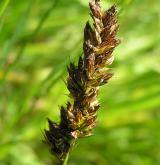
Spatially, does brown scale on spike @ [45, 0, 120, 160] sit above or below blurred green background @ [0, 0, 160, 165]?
below

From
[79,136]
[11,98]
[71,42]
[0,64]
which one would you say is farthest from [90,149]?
[79,136]

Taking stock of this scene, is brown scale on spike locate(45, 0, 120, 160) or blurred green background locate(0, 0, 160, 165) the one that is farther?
blurred green background locate(0, 0, 160, 165)

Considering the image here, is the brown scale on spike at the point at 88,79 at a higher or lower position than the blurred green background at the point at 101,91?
lower

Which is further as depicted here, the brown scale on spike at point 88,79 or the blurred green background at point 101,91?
the blurred green background at point 101,91

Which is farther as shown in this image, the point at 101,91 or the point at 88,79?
the point at 101,91

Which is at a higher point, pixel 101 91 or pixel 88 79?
pixel 101 91
